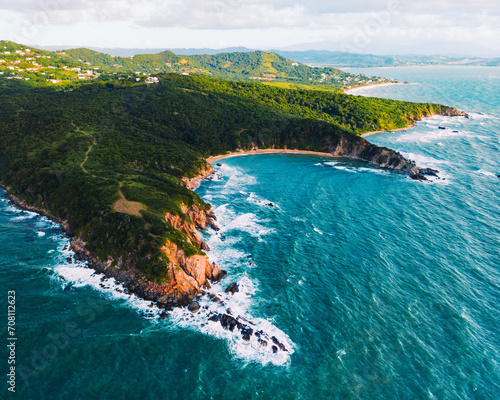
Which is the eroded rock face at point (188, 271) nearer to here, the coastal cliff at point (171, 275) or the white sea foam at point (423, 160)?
the coastal cliff at point (171, 275)

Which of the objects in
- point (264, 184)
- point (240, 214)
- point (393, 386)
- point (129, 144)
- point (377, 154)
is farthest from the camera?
point (377, 154)

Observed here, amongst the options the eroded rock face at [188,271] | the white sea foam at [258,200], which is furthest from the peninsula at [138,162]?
the white sea foam at [258,200]

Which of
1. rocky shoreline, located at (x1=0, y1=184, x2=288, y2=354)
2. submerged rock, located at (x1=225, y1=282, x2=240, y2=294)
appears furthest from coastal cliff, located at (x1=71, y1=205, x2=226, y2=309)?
submerged rock, located at (x1=225, y1=282, x2=240, y2=294)

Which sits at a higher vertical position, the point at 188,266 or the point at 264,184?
the point at 188,266

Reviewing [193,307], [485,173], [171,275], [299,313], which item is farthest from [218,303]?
[485,173]

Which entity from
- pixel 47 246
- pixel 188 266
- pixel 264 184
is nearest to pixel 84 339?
pixel 188 266

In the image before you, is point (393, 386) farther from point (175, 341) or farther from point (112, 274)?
point (112, 274)

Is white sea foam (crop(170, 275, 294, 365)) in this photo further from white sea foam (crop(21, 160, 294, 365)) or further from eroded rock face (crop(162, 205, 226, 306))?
eroded rock face (crop(162, 205, 226, 306))
